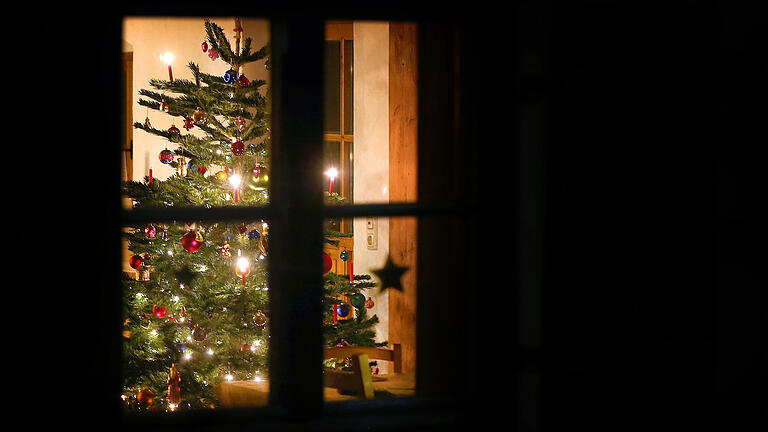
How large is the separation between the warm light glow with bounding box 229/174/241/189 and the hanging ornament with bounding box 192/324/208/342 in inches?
32.3

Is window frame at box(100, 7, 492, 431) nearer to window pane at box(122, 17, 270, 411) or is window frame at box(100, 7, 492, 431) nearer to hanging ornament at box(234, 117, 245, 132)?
window pane at box(122, 17, 270, 411)

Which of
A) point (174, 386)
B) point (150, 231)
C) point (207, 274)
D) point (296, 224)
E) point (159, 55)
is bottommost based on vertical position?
point (174, 386)

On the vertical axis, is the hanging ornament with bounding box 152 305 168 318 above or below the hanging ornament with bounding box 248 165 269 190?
below

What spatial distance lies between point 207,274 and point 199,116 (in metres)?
0.89

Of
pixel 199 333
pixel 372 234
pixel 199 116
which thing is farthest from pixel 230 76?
pixel 372 234

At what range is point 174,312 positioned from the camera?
3588 mm

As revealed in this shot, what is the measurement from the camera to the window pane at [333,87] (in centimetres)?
626

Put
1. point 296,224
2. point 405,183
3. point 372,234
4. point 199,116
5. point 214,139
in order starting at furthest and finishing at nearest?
point 372,234 → point 214,139 → point 199,116 → point 405,183 → point 296,224

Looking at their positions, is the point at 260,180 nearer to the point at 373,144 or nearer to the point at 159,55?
the point at 373,144

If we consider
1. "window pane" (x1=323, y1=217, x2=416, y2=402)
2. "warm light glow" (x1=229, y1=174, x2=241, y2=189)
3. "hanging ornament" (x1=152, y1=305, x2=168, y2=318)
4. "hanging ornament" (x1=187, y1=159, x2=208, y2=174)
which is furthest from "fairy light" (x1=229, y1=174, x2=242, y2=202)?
"hanging ornament" (x1=152, y1=305, x2=168, y2=318)

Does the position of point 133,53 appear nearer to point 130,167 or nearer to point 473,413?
point 130,167

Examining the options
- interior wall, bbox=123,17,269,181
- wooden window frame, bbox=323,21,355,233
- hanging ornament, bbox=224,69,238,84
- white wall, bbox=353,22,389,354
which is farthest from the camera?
wooden window frame, bbox=323,21,355,233

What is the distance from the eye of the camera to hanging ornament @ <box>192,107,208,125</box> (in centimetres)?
344

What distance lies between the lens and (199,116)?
3439 millimetres
